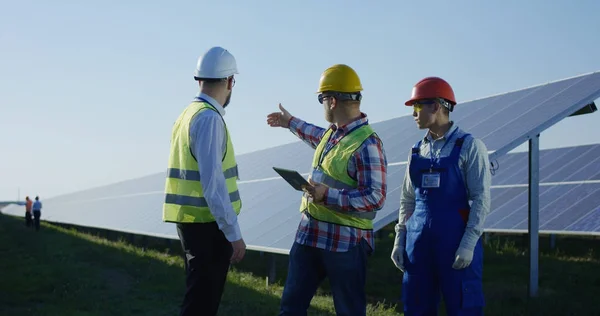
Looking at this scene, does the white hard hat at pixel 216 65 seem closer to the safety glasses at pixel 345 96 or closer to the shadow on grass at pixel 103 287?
the safety glasses at pixel 345 96

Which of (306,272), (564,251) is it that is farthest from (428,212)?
(564,251)

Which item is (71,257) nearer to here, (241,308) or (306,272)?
(241,308)

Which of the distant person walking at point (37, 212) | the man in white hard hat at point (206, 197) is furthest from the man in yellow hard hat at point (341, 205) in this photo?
the distant person walking at point (37, 212)

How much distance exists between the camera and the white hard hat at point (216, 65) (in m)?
4.02

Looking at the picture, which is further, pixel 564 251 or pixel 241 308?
pixel 564 251

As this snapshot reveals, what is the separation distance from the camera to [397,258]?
434 cm

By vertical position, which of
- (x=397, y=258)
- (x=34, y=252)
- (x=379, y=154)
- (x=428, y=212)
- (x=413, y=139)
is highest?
(x=413, y=139)

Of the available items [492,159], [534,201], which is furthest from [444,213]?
[534,201]

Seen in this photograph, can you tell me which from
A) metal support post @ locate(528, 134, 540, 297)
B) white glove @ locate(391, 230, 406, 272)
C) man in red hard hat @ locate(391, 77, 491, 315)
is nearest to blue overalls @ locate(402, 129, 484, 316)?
man in red hard hat @ locate(391, 77, 491, 315)

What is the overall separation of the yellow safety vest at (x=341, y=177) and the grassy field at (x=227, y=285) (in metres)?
3.52

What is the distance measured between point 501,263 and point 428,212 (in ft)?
30.7

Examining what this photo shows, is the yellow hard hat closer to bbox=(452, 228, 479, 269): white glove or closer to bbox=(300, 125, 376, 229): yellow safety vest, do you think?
bbox=(300, 125, 376, 229): yellow safety vest

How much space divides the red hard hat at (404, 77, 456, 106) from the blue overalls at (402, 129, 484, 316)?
264mm

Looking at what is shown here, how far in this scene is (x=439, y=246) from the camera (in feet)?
13.2
